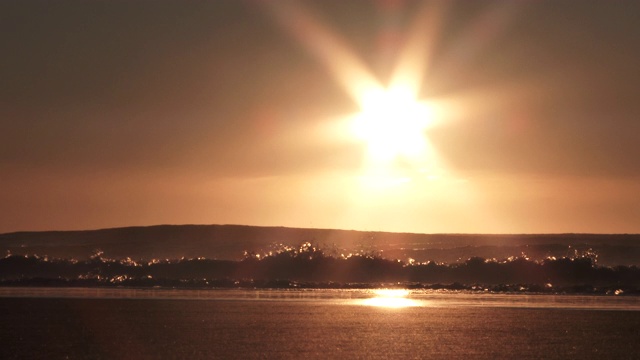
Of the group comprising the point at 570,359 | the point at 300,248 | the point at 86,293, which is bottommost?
the point at 570,359

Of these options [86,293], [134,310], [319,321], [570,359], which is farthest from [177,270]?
[570,359]

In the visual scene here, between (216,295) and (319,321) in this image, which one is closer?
(319,321)

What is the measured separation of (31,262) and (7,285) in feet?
65.3

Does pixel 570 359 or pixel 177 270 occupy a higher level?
pixel 177 270

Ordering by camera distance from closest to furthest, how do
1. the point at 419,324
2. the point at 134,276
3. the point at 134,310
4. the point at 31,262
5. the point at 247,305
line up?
1. the point at 419,324
2. the point at 134,310
3. the point at 247,305
4. the point at 134,276
5. the point at 31,262

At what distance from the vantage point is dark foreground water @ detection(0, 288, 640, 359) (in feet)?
97.6

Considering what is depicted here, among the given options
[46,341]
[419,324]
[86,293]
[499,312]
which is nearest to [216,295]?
[86,293]

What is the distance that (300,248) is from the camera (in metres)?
→ 86.1

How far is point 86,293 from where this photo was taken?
56.3 meters

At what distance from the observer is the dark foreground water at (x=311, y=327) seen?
97.6 feet

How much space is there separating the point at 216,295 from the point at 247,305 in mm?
9059

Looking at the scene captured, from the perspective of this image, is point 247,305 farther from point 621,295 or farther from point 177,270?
point 177,270

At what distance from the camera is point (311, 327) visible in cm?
3588

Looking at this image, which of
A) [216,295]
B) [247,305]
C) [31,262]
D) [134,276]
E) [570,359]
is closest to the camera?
[570,359]
